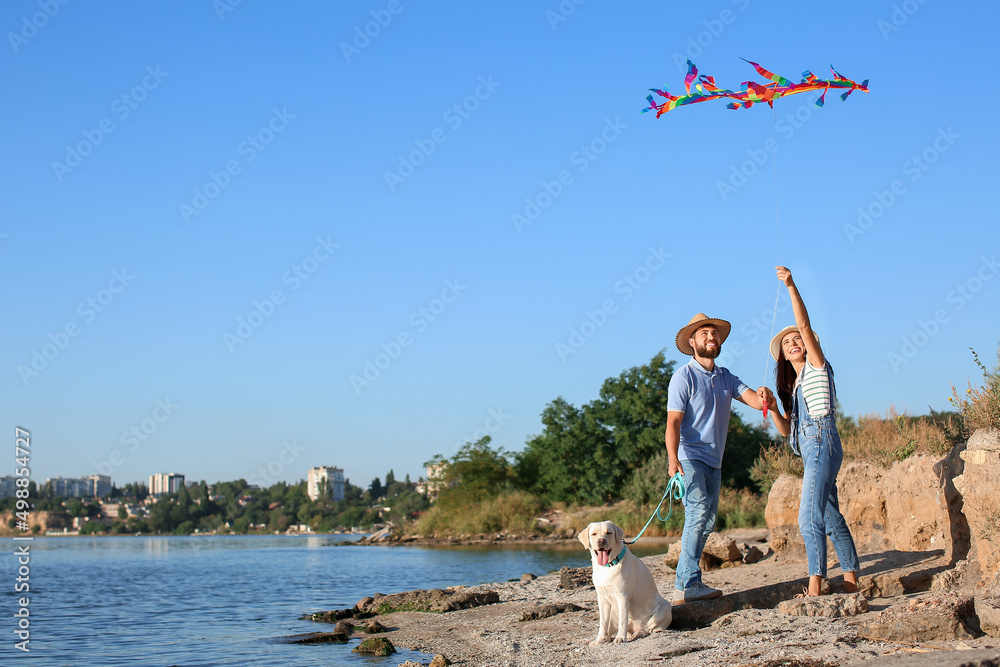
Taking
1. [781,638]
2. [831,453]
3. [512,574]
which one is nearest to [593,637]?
[781,638]

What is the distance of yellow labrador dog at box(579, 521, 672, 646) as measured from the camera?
21.4ft

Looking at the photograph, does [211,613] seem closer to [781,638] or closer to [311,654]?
[311,654]

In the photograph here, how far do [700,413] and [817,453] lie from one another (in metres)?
1.02


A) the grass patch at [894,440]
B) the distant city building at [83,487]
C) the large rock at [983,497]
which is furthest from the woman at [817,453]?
the distant city building at [83,487]

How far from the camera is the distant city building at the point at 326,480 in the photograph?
14430 centimetres

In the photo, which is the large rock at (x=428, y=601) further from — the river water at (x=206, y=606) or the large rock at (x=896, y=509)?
the large rock at (x=896, y=509)

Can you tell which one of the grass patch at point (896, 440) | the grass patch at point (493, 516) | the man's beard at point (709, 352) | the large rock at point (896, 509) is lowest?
the grass patch at point (493, 516)

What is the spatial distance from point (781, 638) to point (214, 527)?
119475mm

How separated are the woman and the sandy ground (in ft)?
1.62

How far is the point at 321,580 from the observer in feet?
75.0

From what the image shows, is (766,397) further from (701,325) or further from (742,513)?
(742,513)

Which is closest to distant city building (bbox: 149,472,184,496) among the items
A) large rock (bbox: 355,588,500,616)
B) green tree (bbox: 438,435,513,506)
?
green tree (bbox: 438,435,513,506)

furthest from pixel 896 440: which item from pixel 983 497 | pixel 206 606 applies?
pixel 206 606

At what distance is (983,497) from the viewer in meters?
6.86
